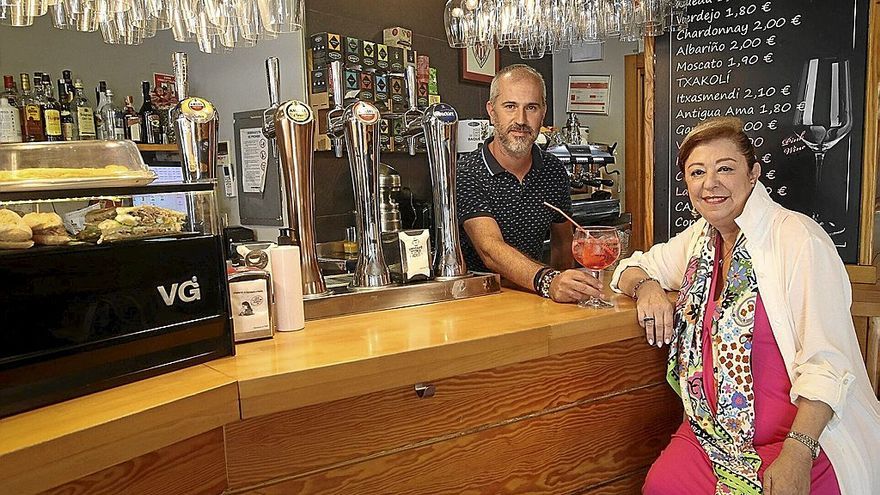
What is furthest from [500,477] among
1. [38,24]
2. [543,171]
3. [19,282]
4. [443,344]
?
[38,24]

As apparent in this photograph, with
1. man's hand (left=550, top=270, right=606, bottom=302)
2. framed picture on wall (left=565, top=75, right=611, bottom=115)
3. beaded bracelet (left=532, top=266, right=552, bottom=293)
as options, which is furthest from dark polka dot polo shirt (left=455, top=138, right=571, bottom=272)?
framed picture on wall (left=565, top=75, right=611, bottom=115)

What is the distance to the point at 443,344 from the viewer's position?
4.73 feet

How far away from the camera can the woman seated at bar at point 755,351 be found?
1.51 metres

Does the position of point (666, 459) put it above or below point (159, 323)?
below

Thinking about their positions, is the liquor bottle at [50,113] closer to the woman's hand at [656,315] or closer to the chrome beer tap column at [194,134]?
the chrome beer tap column at [194,134]

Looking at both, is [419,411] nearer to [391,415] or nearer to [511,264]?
[391,415]

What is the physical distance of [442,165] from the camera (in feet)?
6.56

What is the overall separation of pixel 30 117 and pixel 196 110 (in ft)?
7.40

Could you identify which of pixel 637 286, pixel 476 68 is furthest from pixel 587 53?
pixel 637 286

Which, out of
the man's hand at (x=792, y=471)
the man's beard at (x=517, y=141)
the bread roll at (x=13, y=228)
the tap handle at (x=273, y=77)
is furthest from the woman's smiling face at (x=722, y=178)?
the bread roll at (x=13, y=228)

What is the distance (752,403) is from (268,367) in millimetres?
1097

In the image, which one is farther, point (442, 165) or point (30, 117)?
point (30, 117)

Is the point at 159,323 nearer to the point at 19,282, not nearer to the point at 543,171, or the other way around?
the point at 19,282

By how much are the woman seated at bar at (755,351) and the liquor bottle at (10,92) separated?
299cm
